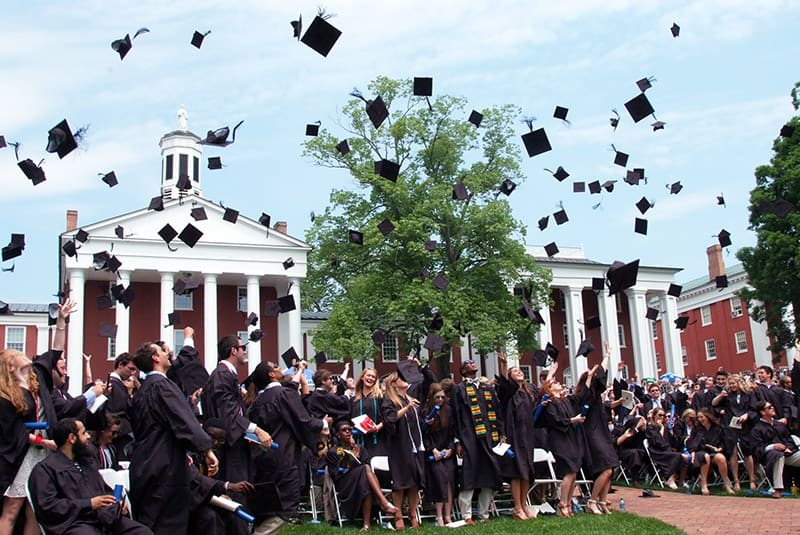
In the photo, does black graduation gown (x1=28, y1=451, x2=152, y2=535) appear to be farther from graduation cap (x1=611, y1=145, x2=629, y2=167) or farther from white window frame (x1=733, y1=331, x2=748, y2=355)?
white window frame (x1=733, y1=331, x2=748, y2=355)

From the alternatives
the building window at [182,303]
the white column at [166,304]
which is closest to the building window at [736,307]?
the building window at [182,303]

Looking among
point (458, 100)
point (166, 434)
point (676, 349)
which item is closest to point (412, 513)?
point (166, 434)

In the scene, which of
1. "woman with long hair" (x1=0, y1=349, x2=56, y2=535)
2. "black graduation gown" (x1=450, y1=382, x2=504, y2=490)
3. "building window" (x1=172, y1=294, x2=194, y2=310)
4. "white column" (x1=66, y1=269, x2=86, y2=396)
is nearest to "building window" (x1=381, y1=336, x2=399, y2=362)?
"building window" (x1=172, y1=294, x2=194, y2=310)

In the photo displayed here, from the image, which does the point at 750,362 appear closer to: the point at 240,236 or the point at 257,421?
the point at 240,236

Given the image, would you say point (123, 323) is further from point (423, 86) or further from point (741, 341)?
point (741, 341)

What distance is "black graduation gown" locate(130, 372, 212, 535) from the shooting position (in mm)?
6270

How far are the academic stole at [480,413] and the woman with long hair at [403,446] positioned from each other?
2.57ft

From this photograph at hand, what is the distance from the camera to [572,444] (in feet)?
35.2

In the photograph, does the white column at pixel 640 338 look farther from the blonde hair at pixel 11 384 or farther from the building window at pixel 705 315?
the blonde hair at pixel 11 384

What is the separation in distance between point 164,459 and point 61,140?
5.76 meters

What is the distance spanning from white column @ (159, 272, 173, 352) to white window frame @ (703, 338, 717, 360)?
38.5 meters

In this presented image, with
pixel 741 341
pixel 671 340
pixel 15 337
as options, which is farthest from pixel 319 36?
pixel 741 341

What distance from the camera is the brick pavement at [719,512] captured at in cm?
894

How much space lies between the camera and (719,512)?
10258 mm
